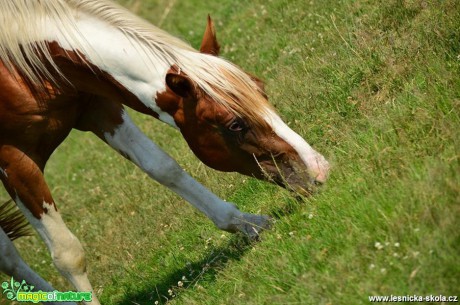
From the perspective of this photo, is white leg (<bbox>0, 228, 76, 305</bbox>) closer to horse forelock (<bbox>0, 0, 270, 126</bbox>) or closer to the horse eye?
horse forelock (<bbox>0, 0, 270, 126</bbox>)

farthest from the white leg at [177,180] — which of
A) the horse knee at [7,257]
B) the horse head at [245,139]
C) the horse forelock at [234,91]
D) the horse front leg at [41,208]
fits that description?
the horse knee at [7,257]

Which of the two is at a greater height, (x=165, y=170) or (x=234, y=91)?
(x=234, y=91)

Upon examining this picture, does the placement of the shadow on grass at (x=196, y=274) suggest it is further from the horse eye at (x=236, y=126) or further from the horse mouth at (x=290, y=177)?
the horse eye at (x=236, y=126)

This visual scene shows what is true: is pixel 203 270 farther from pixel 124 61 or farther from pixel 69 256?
pixel 124 61

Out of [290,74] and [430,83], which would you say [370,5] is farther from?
[430,83]

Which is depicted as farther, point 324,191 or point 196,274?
point 196,274

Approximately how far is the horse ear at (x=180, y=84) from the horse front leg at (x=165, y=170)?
951 millimetres

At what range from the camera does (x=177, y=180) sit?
7004mm

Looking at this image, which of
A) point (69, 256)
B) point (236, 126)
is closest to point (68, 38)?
point (236, 126)

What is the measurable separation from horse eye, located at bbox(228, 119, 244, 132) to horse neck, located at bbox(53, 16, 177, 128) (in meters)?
0.51

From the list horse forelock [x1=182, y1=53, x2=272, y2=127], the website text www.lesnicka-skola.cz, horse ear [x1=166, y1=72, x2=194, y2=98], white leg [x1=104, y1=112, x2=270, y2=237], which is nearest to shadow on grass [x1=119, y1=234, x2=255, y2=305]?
white leg [x1=104, y1=112, x2=270, y2=237]

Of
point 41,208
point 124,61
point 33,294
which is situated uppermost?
point 124,61

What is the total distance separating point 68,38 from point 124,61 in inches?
20.6

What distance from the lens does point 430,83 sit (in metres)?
6.42
